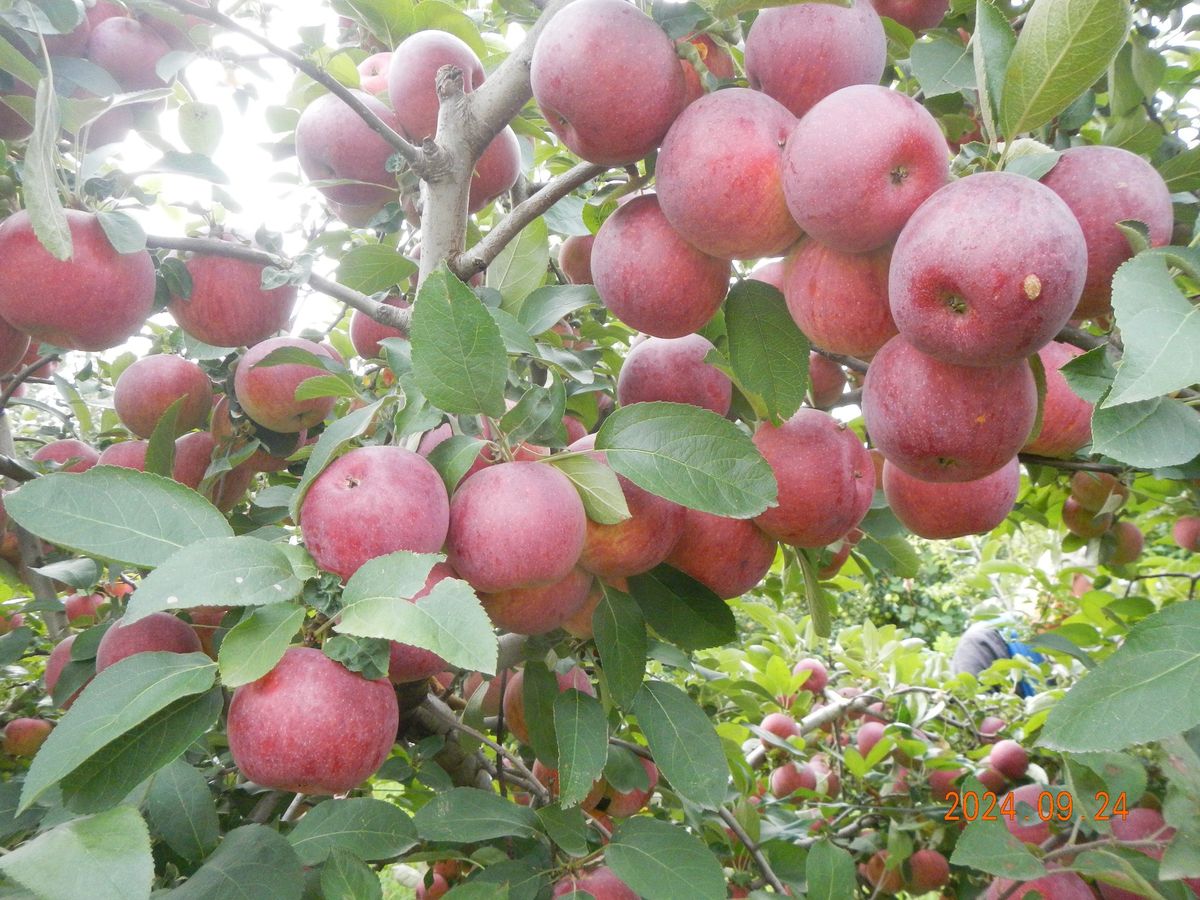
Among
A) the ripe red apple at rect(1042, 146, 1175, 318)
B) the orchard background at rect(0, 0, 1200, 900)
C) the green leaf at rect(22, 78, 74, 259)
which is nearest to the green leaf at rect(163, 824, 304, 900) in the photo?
the orchard background at rect(0, 0, 1200, 900)

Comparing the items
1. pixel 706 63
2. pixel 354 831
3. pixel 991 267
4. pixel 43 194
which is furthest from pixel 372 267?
pixel 991 267

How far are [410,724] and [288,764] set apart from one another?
71 centimetres

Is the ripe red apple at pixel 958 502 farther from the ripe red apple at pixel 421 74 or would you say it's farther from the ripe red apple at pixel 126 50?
the ripe red apple at pixel 126 50

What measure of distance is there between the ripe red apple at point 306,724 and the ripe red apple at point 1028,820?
1334 millimetres

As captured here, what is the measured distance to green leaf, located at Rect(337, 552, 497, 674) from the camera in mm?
668

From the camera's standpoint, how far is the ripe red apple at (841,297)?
0.86 m

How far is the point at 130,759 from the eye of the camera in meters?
0.80

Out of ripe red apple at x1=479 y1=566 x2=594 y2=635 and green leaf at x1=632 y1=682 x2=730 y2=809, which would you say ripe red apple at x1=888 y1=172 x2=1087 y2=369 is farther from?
green leaf at x1=632 y1=682 x2=730 y2=809

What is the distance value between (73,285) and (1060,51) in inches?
44.0

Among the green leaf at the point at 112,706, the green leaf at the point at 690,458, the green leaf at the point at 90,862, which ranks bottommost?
the green leaf at the point at 90,862

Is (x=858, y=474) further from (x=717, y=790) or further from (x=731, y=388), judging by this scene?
(x=717, y=790)

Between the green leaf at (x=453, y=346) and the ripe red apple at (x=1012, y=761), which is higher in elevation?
the green leaf at (x=453, y=346)

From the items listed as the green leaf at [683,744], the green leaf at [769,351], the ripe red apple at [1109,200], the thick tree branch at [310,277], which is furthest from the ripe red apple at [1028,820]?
the thick tree branch at [310,277]
